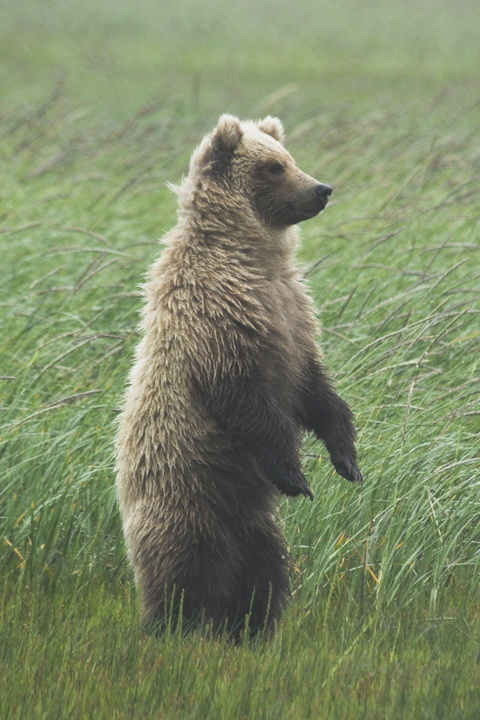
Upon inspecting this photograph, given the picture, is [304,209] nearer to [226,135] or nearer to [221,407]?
[226,135]

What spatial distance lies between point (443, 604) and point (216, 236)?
1.64 metres

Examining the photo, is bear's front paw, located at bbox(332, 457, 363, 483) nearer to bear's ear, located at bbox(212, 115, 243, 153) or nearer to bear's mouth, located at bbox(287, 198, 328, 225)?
bear's mouth, located at bbox(287, 198, 328, 225)

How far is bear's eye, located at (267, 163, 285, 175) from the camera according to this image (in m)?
4.16

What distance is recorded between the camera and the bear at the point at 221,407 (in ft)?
12.4

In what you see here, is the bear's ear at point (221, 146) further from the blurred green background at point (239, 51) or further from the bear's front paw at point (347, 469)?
the blurred green background at point (239, 51)

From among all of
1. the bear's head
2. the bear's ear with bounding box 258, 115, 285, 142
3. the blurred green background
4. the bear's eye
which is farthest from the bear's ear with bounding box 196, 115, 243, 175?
the blurred green background

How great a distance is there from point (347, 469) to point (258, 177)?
1161 millimetres

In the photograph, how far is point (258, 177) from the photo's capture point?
4152mm

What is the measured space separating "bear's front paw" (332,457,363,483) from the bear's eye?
1.12m

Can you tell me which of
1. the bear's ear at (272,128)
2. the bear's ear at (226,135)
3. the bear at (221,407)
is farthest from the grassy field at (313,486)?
the bear's ear at (226,135)

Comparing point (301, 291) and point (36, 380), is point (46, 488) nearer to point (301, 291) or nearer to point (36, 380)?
point (36, 380)

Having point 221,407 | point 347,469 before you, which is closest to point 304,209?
point 221,407

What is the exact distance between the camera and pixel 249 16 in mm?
31062

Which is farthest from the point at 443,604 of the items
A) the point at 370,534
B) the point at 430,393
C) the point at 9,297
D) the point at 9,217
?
the point at 9,217
